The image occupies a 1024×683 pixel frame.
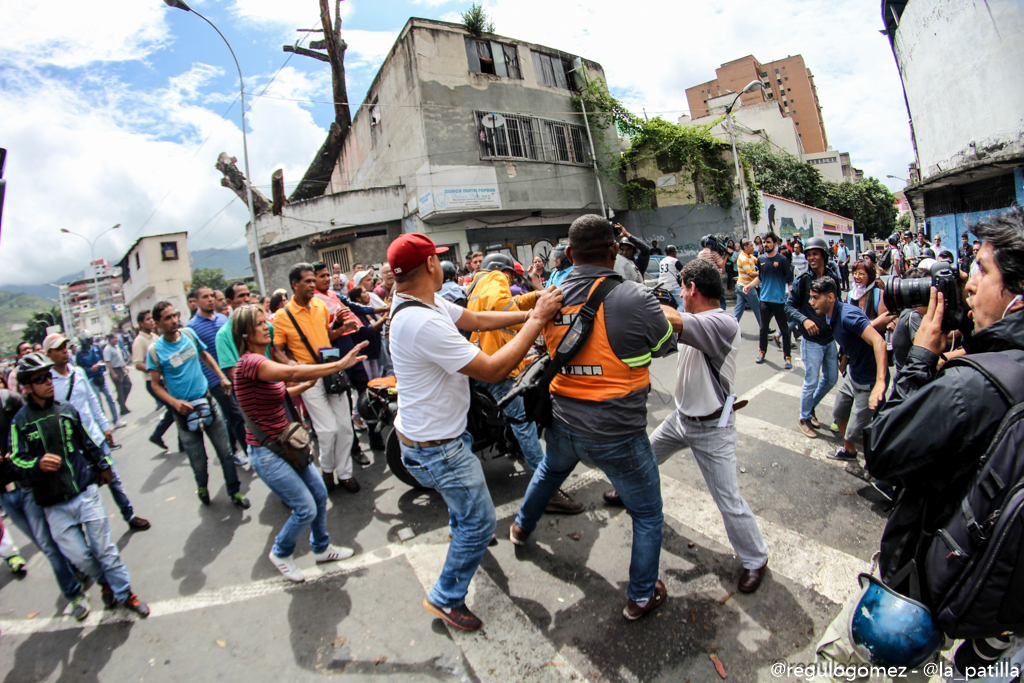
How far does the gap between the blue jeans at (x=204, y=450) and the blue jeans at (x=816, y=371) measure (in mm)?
5574

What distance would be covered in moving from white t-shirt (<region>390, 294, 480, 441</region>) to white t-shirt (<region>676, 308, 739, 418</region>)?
3.80 feet

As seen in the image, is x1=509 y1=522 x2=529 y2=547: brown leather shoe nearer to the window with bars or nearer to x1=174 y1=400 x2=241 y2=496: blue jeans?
x1=174 y1=400 x2=241 y2=496: blue jeans

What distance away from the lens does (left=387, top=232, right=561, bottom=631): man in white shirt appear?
7.27 feet

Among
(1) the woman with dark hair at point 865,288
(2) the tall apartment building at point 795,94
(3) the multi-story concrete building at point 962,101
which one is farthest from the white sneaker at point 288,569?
(2) the tall apartment building at point 795,94

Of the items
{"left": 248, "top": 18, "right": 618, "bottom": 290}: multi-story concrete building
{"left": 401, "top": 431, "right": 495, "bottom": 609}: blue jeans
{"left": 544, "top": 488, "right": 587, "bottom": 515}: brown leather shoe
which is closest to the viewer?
{"left": 401, "top": 431, "right": 495, "bottom": 609}: blue jeans

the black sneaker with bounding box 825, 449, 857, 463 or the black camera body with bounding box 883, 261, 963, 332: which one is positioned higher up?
the black camera body with bounding box 883, 261, 963, 332

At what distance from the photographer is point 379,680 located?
7.52 feet

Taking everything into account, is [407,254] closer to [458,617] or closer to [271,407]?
[271,407]

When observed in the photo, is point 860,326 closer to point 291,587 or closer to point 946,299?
point 946,299

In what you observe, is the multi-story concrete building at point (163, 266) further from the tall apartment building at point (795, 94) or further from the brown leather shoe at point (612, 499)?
the tall apartment building at point (795, 94)

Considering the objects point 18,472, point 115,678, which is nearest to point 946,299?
point 115,678

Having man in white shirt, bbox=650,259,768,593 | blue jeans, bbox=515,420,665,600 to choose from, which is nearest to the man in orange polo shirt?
blue jeans, bbox=515,420,665,600

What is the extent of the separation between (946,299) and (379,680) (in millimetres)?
3000

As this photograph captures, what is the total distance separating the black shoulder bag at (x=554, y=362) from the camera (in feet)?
7.16
